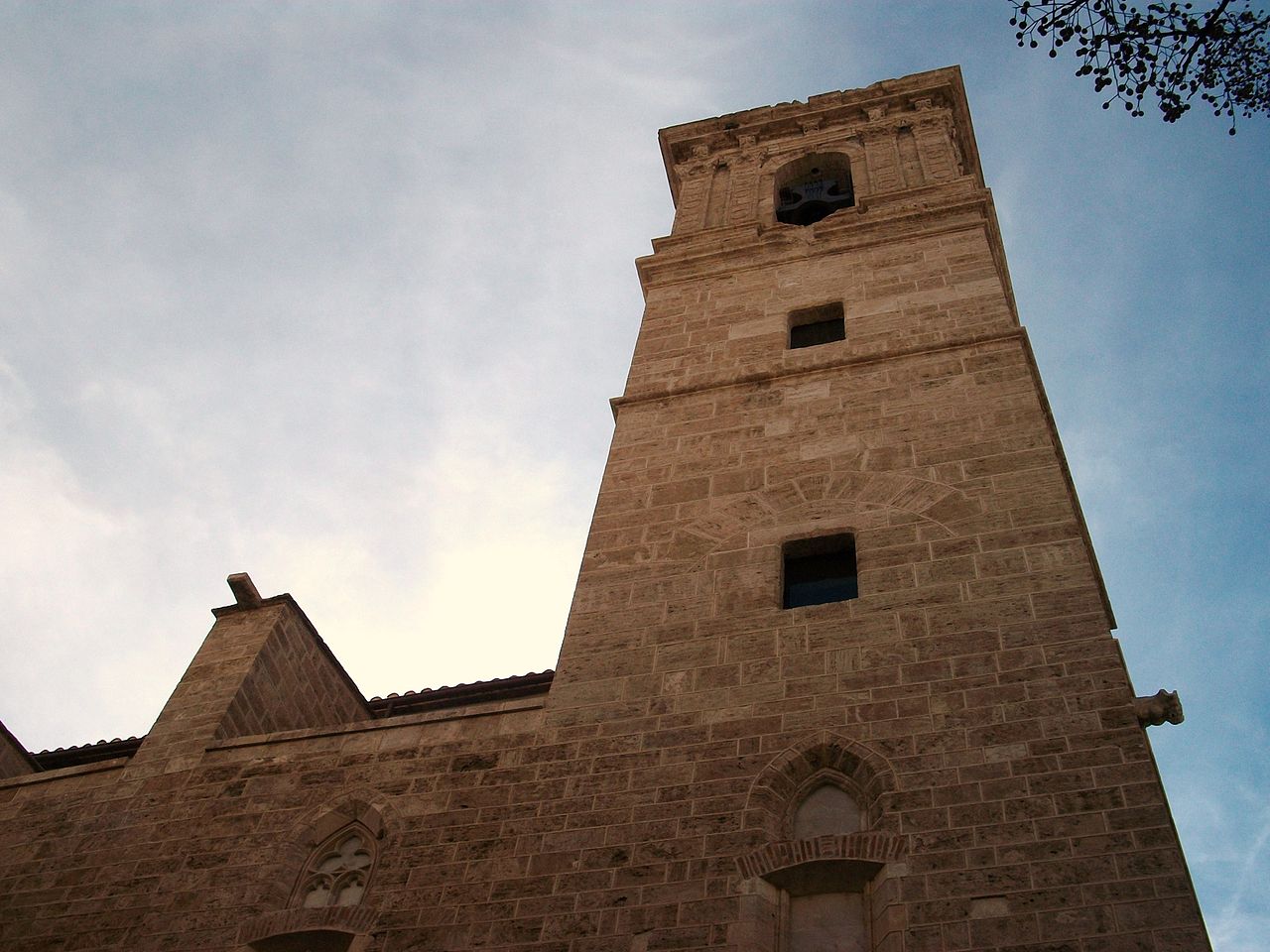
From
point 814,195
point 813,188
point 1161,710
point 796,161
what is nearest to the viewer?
point 1161,710

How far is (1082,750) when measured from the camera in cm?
798

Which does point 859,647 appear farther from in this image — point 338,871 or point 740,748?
point 338,871

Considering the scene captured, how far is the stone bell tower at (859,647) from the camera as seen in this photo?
7504 mm

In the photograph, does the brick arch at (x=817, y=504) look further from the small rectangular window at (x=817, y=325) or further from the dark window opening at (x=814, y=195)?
the dark window opening at (x=814, y=195)

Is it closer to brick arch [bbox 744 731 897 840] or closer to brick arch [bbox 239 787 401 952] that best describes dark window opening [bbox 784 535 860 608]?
brick arch [bbox 744 731 897 840]

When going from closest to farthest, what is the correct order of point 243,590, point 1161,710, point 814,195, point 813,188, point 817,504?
point 1161,710
point 817,504
point 243,590
point 814,195
point 813,188

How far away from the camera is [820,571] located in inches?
420

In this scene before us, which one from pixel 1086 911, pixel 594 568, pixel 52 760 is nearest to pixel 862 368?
pixel 594 568

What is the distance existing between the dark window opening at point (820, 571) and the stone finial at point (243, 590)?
5.26 meters

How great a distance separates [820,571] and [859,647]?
136 centimetres

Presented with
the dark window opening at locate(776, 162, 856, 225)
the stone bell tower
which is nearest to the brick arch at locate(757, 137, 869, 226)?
the dark window opening at locate(776, 162, 856, 225)

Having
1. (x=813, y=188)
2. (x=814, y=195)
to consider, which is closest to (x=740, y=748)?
(x=814, y=195)

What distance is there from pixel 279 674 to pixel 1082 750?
24.8 ft

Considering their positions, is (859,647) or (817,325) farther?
(817,325)
